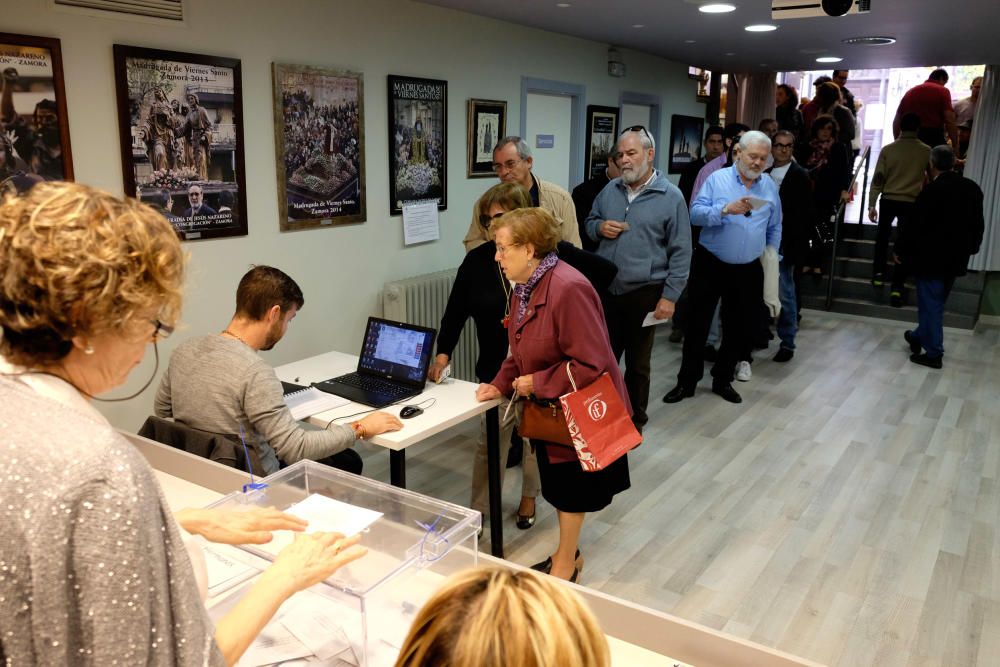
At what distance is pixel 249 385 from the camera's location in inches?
90.6

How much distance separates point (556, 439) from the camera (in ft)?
8.66

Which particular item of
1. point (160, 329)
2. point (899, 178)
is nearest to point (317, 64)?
point (160, 329)

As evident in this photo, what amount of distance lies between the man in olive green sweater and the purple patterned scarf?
554 cm

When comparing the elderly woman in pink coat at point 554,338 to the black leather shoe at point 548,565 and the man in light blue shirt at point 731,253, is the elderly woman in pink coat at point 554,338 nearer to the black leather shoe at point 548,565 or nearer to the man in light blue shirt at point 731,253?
the black leather shoe at point 548,565

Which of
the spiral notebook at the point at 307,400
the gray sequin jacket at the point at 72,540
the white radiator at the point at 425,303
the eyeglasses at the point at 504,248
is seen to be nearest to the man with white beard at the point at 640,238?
the white radiator at the point at 425,303

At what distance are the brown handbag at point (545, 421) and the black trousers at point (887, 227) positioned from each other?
5.66 metres

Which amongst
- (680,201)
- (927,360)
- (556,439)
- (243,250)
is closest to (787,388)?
(927,360)

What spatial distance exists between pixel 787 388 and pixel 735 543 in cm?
244

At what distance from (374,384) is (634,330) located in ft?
6.03

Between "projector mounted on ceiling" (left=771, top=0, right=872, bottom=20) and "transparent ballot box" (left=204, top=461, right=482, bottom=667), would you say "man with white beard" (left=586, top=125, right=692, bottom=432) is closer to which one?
"projector mounted on ceiling" (left=771, top=0, right=872, bottom=20)

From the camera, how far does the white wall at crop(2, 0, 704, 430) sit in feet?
9.74

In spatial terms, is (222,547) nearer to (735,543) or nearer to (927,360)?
(735,543)

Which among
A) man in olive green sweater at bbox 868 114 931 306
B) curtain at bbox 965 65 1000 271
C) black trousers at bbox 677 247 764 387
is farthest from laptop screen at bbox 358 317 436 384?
curtain at bbox 965 65 1000 271

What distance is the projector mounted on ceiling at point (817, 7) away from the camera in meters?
3.78
